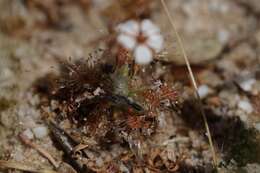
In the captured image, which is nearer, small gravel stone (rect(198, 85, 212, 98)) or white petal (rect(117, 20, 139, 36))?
white petal (rect(117, 20, 139, 36))

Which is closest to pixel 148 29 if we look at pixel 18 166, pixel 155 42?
pixel 155 42

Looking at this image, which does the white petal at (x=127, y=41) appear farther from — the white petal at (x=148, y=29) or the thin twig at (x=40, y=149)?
the thin twig at (x=40, y=149)

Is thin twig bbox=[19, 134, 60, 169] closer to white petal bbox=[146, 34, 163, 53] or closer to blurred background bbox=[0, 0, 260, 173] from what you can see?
blurred background bbox=[0, 0, 260, 173]

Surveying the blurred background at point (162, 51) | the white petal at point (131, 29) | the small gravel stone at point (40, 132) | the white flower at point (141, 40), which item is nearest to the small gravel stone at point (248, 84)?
the blurred background at point (162, 51)

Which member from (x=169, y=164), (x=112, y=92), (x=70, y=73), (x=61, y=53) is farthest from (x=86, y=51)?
(x=169, y=164)

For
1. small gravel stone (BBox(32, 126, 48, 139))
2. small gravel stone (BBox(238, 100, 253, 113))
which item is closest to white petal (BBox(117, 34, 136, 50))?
small gravel stone (BBox(32, 126, 48, 139))

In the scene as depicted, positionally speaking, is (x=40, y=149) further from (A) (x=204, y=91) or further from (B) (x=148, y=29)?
(A) (x=204, y=91)

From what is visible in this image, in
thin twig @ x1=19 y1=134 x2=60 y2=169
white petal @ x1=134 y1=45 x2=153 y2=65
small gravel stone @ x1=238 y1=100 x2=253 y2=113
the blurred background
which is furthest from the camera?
small gravel stone @ x1=238 y1=100 x2=253 y2=113

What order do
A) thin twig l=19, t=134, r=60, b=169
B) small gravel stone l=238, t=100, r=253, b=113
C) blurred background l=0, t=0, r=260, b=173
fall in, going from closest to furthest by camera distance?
thin twig l=19, t=134, r=60, b=169 < blurred background l=0, t=0, r=260, b=173 < small gravel stone l=238, t=100, r=253, b=113
